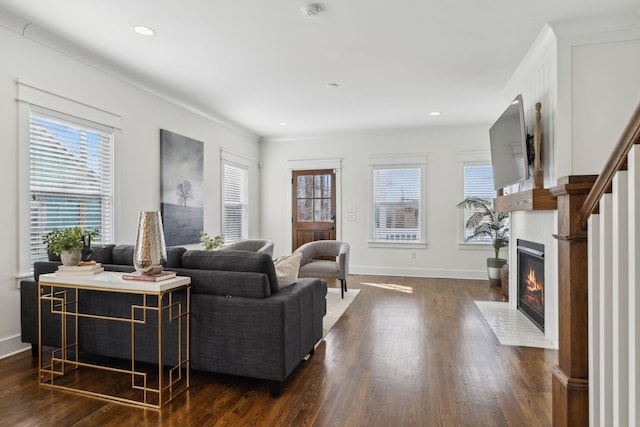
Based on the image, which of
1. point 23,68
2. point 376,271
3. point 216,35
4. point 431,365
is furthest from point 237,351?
point 376,271

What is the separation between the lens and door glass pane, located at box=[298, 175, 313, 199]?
7273mm

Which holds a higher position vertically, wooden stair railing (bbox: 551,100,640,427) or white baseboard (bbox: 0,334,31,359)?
wooden stair railing (bbox: 551,100,640,427)

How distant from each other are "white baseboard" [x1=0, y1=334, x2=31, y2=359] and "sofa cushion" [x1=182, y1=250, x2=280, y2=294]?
5.24 ft

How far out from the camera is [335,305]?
4.62 metres

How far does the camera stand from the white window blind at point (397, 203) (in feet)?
22.0

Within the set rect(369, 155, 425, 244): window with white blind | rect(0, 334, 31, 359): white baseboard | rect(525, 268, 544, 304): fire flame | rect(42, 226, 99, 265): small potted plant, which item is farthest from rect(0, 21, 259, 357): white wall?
rect(525, 268, 544, 304): fire flame

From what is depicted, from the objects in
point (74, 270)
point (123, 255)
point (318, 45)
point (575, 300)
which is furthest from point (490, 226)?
point (74, 270)

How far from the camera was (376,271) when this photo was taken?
6.85 metres

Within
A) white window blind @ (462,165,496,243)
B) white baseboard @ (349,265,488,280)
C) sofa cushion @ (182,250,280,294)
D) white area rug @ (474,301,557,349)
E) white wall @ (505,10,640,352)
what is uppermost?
white wall @ (505,10,640,352)

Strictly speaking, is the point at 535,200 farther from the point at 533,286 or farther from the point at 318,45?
the point at 318,45

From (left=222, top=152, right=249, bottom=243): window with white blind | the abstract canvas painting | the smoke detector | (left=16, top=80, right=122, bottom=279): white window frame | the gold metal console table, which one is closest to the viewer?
the gold metal console table

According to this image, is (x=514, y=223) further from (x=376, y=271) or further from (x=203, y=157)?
(x=203, y=157)

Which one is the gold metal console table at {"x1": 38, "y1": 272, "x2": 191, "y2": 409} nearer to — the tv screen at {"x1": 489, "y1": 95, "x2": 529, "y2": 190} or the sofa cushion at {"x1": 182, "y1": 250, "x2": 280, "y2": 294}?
the sofa cushion at {"x1": 182, "y1": 250, "x2": 280, "y2": 294}

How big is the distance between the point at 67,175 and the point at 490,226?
5474mm
